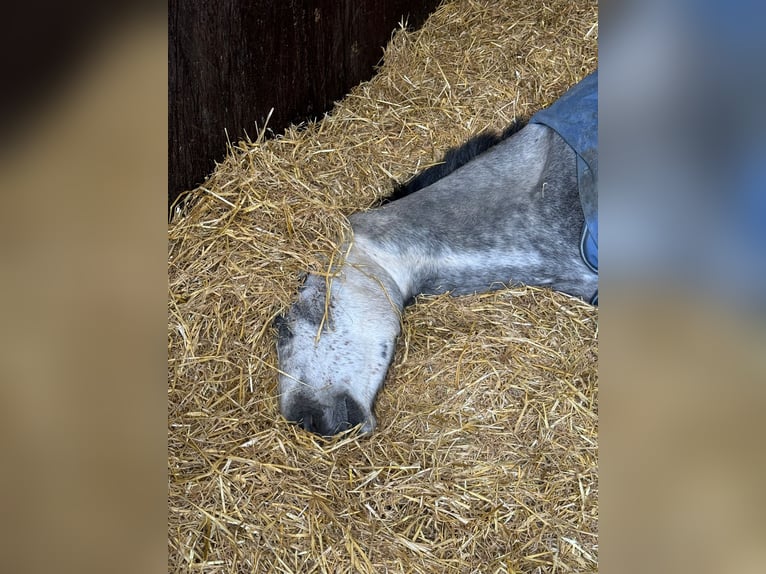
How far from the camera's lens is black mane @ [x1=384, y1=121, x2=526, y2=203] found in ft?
7.41

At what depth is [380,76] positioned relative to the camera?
2844 mm

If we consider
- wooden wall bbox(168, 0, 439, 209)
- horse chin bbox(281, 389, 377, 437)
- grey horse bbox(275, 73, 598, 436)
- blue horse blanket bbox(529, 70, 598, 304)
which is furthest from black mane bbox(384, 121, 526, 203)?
horse chin bbox(281, 389, 377, 437)

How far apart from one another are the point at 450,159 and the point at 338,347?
98 cm

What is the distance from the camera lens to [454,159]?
2.37 metres

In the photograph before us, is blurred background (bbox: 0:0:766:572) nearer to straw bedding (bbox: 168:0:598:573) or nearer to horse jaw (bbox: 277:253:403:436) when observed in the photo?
straw bedding (bbox: 168:0:598:573)

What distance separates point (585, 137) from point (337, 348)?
94 cm

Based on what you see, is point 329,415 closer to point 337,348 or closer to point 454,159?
point 337,348
